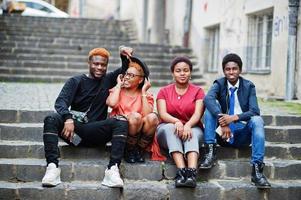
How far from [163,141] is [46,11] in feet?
69.7

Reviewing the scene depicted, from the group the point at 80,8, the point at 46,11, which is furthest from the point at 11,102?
the point at 80,8

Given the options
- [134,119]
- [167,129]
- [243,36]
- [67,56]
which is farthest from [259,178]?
[67,56]

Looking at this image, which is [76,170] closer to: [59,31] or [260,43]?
[260,43]

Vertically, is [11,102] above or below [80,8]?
below

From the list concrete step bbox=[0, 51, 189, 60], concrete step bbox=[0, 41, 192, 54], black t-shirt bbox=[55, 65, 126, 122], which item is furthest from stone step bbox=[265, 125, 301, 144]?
concrete step bbox=[0, 41, 192, 54]

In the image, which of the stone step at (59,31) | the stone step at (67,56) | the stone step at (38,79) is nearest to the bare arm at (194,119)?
the stone step at (38,79)

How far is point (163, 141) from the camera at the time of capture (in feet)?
17.2

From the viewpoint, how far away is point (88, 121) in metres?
5.29

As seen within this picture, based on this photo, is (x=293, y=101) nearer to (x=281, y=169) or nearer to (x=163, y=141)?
(x=281, y=169)

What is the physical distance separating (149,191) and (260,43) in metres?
6.24

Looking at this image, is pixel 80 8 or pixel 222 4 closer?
pixel 222 4

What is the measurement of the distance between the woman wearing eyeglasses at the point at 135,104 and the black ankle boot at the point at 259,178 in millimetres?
1132

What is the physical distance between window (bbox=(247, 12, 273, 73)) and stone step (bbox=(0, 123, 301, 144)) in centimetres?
355

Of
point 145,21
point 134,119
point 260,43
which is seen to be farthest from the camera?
point 145,21
